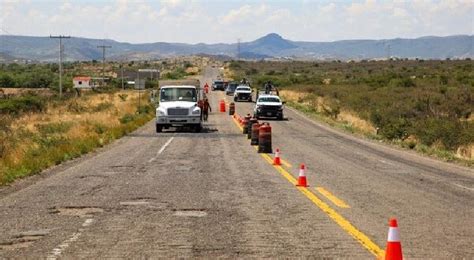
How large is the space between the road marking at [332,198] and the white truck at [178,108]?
19.1 m

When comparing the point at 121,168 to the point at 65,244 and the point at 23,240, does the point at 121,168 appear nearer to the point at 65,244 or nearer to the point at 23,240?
the point at 23,240

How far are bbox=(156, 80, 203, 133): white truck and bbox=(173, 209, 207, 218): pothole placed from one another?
852 inches

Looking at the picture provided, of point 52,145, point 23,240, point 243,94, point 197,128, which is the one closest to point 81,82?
point 243,94

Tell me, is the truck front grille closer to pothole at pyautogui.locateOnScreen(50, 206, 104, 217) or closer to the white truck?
the white truck

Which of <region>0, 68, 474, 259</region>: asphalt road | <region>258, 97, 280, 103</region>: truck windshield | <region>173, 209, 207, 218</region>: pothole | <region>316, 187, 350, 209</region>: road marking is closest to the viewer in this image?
<region>0, 68, 474, 259</region>: asphalt road

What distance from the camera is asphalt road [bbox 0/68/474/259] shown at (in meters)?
8.30

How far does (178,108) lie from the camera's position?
3256 cm

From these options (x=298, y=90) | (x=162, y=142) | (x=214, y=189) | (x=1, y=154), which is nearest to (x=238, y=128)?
(x=162, y=142)

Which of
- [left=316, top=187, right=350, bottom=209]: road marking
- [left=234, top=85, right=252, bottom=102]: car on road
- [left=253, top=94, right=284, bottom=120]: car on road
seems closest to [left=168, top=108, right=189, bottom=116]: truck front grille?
[left=253, top=94, right=284, bottom=120]: car on road

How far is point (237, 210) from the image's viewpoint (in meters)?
11.1

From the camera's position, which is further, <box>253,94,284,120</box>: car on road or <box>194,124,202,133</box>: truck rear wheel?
<box>253,94,284,120</box>: car on road

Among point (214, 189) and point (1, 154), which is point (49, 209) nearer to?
point (214, 189)

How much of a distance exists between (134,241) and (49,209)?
3.15 meters

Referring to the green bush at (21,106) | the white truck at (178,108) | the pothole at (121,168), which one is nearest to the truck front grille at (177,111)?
the white truck at (178,108)
